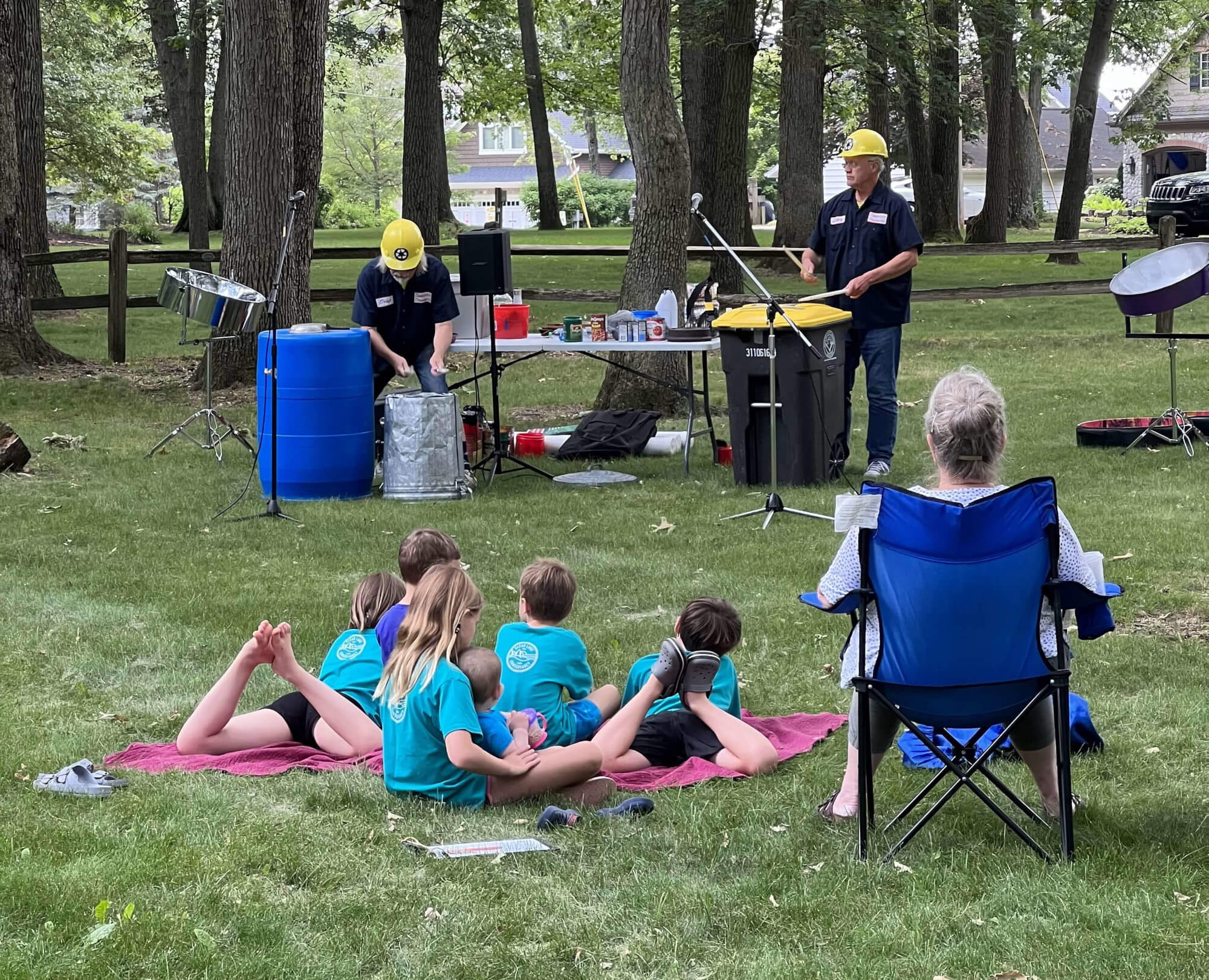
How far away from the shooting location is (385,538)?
8.78 meters

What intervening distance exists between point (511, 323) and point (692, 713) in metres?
6.66

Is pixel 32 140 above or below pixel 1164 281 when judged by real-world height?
above

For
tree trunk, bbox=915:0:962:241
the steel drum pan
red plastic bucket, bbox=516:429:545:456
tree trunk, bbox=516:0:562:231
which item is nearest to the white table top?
red plastic bucket, bbox=516:429:545:456

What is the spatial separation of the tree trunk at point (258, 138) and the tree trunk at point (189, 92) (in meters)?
9.63

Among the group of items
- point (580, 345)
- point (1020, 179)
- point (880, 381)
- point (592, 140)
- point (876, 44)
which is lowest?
point (880, 381)

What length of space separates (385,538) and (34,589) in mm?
1908

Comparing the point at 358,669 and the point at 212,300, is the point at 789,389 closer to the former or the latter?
the point at 212,300

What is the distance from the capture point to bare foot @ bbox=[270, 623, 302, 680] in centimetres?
472

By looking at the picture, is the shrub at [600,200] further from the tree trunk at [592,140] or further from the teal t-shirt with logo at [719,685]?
the teal t-shirt with logo at [719,685]

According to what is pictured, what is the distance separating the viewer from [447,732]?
4492 mm

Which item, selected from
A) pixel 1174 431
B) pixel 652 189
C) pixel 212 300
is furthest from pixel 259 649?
pixel 652 189

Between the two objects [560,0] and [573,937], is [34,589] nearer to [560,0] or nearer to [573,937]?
[573,937]

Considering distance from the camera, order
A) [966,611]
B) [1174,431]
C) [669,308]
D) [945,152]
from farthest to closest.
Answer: [945,152]
[669,308]
[1174,431]
[966,611]

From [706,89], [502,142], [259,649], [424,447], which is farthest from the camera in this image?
[502,142]
